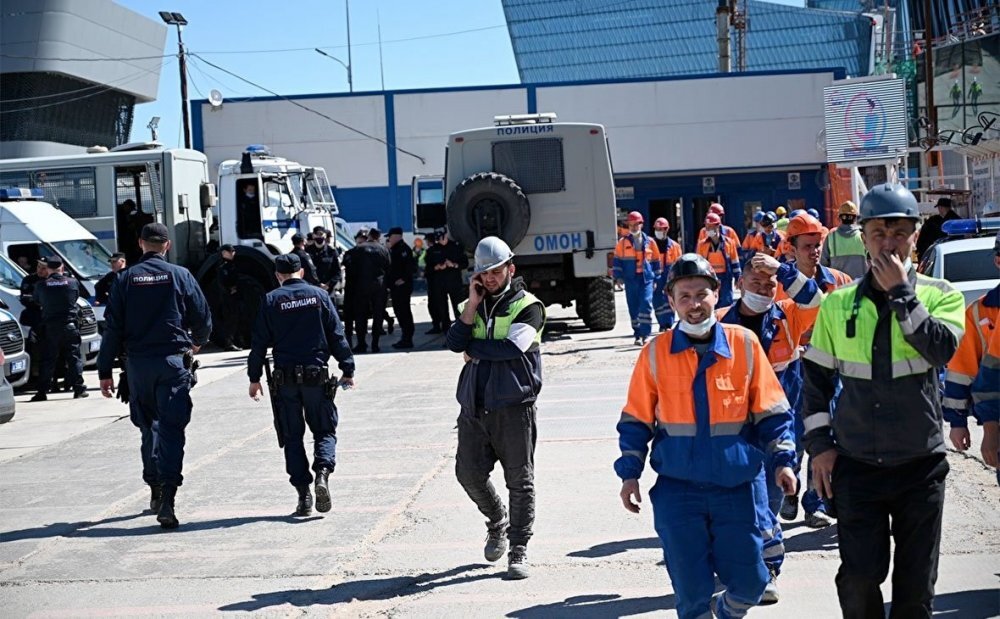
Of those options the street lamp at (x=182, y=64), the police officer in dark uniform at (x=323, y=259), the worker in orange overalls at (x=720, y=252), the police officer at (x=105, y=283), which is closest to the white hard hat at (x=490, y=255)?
the police officer at (x=105, y=283)

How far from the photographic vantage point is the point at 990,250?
13.7m

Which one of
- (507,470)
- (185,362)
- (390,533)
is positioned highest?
(185,362)

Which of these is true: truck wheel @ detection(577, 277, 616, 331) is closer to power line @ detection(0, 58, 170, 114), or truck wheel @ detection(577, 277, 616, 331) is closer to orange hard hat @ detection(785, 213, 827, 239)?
orange hard hat @ detection(785, 213, 827, 239)

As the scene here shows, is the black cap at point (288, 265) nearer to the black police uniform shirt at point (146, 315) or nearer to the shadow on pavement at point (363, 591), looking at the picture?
the black police uniform shirt at point (146, 315)

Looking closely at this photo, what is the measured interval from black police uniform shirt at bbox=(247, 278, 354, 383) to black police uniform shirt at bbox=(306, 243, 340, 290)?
37.6 ft

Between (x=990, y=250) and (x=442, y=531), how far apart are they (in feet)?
25.4

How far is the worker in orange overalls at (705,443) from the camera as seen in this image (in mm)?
5051

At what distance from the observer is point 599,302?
21062mm

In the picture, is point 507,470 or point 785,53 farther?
point 785,53

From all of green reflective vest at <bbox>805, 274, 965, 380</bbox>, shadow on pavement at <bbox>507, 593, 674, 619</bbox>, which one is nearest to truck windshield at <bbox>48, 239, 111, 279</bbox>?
shadow on pavement at <bbox>507, 593, 674, 619</bbox>

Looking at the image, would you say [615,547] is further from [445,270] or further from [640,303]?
[445,270]

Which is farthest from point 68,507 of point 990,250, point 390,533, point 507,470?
point 990,250

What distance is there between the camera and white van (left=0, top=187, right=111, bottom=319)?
66.4ft

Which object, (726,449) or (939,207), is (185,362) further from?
(939,207)
